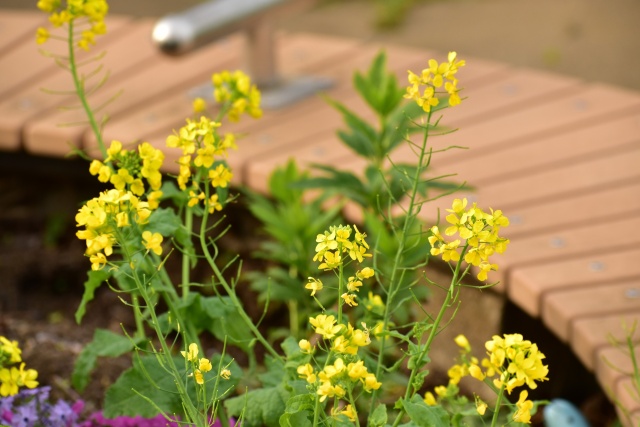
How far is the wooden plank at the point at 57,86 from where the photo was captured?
3504 millimetres

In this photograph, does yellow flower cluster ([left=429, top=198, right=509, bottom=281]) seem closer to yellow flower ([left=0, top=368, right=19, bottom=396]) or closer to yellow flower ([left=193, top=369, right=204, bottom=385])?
yellow flower ([left=193, top=369, right=204, bottom=385])

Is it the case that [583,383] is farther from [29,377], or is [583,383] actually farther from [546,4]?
[546,4]

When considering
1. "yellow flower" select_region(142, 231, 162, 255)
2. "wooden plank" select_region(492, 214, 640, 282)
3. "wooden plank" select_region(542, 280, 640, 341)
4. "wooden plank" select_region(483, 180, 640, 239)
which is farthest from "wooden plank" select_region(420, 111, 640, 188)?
"yellow flower" select_region(142, 231, 162, 255)

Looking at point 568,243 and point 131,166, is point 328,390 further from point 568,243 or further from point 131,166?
point 568,243

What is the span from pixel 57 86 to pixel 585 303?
6.36ft

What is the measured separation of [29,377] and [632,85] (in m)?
4.37

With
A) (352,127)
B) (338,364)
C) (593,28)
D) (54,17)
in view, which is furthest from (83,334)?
(593,28)

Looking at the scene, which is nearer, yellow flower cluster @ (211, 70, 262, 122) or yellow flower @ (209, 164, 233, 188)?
yellow flower @ (209, 164, 233, 188)

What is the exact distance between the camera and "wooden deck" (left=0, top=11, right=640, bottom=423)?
8.48 ft

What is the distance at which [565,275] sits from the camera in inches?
103

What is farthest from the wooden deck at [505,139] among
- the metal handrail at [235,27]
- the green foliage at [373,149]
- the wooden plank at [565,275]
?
the green foliage at [373,149]

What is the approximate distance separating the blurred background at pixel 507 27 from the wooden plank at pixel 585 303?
312cm

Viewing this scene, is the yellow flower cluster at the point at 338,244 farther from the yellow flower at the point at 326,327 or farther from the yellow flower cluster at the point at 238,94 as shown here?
the yellow flower cluster at the point at 238,94

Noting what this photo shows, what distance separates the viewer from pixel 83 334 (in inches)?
118
